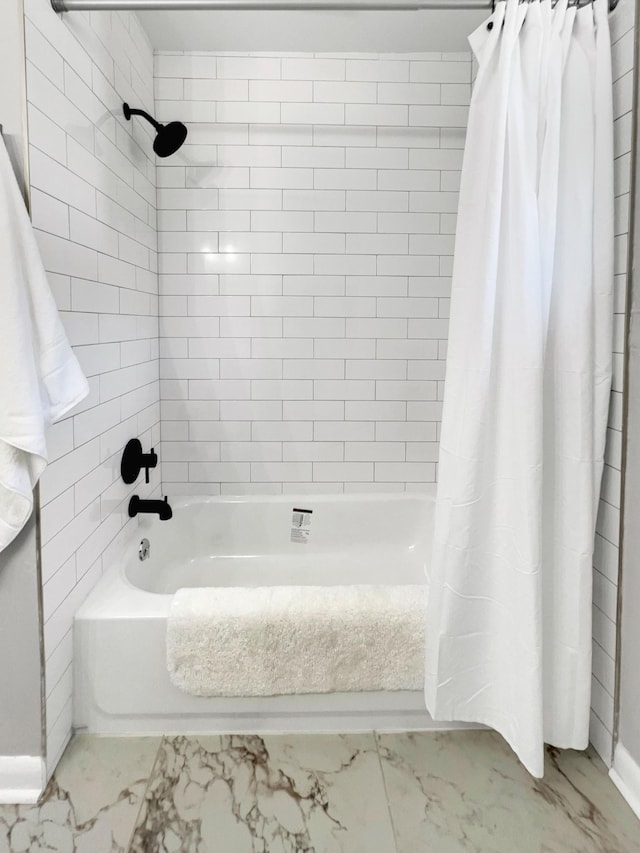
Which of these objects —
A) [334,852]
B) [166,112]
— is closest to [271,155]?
[166,112]

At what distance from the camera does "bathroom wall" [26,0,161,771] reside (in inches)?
58.5

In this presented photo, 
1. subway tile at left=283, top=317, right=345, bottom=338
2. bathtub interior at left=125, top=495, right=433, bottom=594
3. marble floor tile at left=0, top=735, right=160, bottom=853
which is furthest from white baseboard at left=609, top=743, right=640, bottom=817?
subway tile at left=283, top=317, right=345, bottom=338

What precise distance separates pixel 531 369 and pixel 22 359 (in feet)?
4.08

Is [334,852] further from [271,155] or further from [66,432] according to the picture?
[271,155]

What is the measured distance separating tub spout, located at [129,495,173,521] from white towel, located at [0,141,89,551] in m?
0.78

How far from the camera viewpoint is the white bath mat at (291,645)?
1639 millimetres

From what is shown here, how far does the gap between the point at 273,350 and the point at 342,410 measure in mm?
434

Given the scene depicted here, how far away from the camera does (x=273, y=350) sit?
2.61 meters

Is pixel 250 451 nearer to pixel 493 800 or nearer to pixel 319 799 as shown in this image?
pixel 319 799

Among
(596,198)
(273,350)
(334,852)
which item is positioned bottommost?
(334,852)

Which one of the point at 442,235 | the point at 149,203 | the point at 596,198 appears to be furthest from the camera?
the point at 442,235

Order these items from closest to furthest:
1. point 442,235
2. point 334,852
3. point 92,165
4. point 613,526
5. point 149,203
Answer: point 334,852, point 613,526, point 92,165, point 149,203, point 442,235

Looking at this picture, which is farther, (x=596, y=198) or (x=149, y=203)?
(x=149, y=203)

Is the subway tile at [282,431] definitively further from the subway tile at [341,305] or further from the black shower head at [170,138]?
the black shower head at [170,138]
